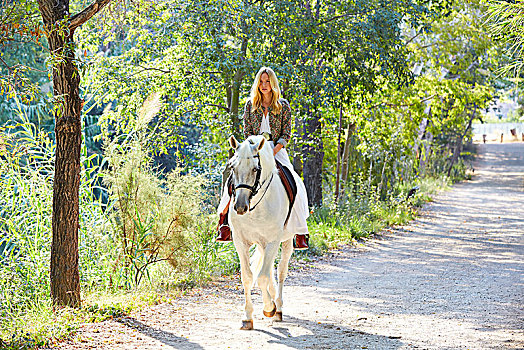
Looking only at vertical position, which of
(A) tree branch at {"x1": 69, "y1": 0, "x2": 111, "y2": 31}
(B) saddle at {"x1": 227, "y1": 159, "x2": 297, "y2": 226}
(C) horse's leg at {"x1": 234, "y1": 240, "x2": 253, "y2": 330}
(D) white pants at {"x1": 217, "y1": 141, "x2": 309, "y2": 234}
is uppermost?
(A) tree branch at {"x1": 69, "y1": 0, "x2": 111, "y2": 31}

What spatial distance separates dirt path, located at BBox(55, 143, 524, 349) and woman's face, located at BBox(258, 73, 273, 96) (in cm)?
264

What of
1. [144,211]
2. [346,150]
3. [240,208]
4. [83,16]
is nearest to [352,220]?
[346,150]

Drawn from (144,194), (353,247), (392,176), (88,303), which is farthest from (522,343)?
(392,176)

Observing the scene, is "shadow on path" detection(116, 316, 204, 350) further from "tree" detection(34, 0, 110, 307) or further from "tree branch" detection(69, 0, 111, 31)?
"tree branch" detection(69, 0, 111, 31)

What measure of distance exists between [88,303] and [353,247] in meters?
7.24

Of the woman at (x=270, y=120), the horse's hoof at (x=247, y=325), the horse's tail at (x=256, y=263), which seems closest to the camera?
the horse's hoof at (x=247, y=325)

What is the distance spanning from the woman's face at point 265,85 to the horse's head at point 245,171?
1.16 metres

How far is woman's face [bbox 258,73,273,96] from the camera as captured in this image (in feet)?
23.7

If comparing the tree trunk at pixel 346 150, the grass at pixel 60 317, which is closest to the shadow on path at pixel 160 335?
the grass at pixel 60 317

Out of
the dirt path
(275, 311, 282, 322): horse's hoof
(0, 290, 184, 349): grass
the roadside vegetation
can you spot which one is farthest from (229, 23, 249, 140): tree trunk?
(275, 311, 282, 322): horse's hoof

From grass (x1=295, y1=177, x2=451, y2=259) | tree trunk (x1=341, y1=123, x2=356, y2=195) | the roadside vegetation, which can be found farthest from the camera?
tree trunk (x1=341, y1=123, x2=356, y2=195)

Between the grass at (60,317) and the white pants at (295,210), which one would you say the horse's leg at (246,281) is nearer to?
the white pants at (295,210)

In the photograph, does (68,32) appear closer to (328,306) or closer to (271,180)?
(271,180)

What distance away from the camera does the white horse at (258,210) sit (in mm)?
6145
